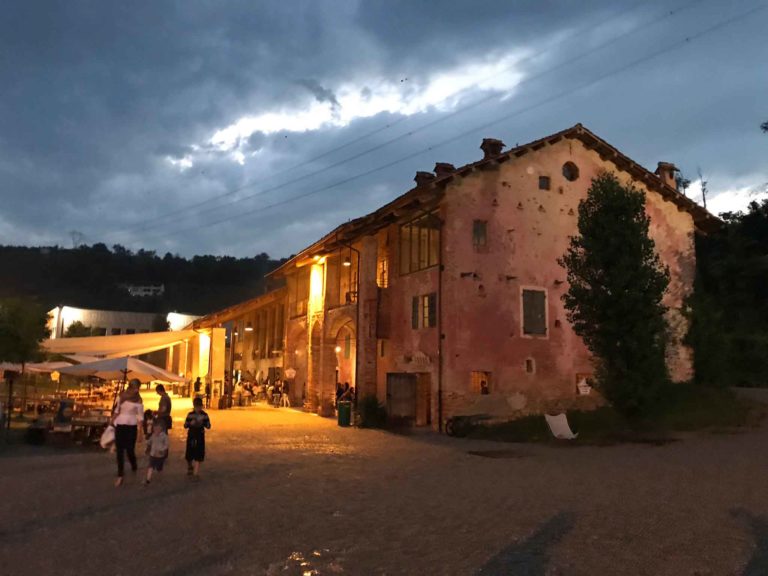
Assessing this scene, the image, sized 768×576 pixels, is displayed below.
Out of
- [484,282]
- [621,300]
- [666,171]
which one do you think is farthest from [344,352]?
[666,171]

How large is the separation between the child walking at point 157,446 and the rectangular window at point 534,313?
1320 centimetres

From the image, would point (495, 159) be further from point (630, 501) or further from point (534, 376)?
point (630, 501)

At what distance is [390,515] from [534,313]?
13833mm

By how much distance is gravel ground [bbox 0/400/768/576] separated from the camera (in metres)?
5.61

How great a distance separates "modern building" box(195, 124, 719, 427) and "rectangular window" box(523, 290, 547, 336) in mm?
41

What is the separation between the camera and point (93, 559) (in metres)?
5.67

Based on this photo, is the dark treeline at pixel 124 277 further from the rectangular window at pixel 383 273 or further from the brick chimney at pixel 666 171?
the brick chimney at pixel 666 171

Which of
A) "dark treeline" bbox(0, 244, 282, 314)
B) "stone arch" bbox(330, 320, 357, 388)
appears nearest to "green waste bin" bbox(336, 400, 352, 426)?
"stone arch" bbox(330, 320, 357, 388)

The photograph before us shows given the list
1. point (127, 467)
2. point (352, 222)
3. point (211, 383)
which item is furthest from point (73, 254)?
point (127, 467)

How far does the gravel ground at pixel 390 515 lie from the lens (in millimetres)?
5613

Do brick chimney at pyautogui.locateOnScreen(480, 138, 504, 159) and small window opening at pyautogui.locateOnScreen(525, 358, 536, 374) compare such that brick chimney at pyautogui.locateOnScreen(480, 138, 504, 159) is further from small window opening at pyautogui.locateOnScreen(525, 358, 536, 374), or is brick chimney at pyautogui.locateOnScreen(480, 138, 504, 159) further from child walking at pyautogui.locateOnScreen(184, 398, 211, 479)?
child walking at pyautogui.locateOnScreen(184, 398, 211, 479)

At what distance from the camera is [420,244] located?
68.6ft

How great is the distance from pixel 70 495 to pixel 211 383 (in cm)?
2055

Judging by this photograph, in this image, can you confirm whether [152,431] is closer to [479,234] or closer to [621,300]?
[621,300]
